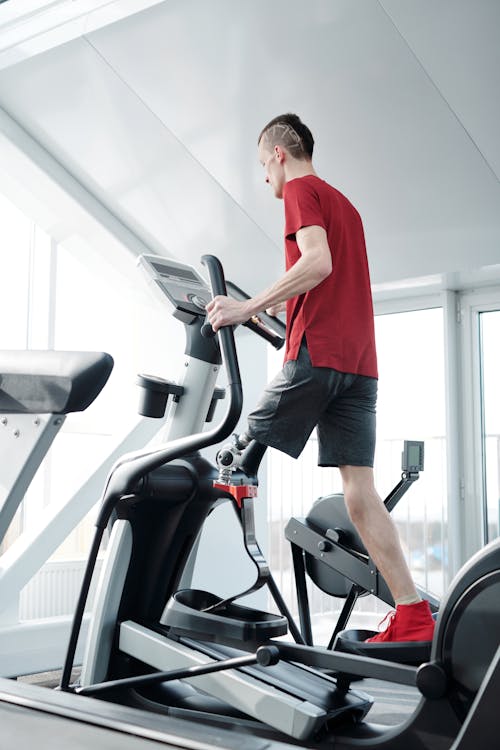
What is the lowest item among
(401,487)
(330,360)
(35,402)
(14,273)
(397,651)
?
(397,651)

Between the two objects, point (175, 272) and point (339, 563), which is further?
point (339, 563)

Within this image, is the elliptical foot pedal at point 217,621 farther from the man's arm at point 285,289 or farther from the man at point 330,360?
the man's arm at point 285,289

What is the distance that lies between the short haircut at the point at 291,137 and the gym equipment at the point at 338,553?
1.14 meters

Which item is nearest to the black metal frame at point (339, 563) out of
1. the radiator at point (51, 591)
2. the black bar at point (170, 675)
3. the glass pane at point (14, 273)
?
the black bar at point (170, 675)

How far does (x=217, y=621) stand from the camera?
6.41 ft

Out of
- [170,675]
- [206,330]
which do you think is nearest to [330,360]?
[206,330]

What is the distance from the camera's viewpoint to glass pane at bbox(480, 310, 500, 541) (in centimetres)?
367

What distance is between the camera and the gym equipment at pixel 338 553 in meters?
2.71

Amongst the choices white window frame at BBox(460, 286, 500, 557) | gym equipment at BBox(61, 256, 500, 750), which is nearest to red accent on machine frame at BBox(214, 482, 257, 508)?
gym equipment at BBox(61, 256, 500, 750)

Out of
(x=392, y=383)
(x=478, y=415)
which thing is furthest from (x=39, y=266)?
(x=478, y=415)

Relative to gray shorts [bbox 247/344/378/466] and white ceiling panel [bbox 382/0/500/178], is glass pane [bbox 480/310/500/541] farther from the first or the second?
gray shorts [bbox 247/344/378/466]

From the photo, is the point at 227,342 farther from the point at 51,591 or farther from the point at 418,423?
the point at 51,591

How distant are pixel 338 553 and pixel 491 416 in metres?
1.35

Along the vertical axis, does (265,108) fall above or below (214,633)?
above
